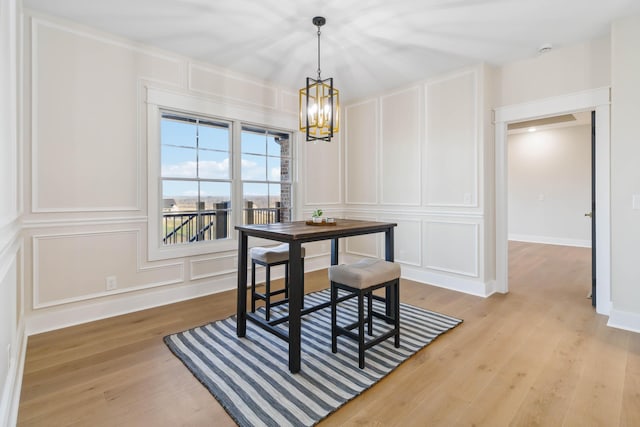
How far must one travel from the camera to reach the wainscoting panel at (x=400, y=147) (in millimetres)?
4281

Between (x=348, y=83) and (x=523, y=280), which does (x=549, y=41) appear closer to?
(x=348, y=83)

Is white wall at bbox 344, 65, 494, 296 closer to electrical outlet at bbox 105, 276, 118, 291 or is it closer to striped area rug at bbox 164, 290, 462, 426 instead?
striped area rug at bbox 164, 290, 462, 426

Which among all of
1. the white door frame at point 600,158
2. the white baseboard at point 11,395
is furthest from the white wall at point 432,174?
the white baseboard at point 11,395

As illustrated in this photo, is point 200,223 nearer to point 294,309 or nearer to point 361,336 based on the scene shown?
point 294,309

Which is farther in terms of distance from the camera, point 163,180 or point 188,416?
point 163,180

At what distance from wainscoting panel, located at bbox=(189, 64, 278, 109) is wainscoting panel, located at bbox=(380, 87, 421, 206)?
1.66 metres

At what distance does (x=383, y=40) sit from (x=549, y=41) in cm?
165

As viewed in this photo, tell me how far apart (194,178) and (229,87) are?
1.20 metres

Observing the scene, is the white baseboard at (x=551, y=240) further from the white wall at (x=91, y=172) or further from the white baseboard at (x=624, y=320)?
the white wall at (x=91, y=172)

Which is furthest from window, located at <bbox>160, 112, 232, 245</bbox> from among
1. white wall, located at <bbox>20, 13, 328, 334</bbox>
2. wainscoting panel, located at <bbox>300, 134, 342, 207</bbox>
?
wainscoting panel, located at <bbox>300, 134, 342, 207</bbox>

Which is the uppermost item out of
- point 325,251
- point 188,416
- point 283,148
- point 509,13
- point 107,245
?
point 509,13

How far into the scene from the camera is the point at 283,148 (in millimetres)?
4523

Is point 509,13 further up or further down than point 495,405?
further up

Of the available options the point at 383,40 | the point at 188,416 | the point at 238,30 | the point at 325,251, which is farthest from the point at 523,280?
the point at 238,30
